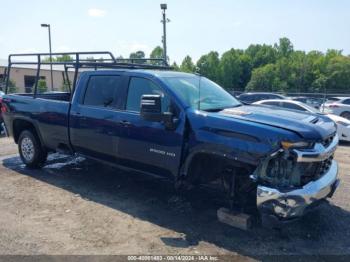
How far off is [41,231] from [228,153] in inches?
96.2

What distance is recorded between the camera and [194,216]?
546 centimetres

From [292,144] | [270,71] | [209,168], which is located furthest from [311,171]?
[270,71]

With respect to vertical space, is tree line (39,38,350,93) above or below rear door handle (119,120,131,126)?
above

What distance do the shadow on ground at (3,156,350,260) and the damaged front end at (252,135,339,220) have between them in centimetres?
46

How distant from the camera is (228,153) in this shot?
186 inches

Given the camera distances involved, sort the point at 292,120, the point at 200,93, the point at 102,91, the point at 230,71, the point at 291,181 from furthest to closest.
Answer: the point at 230,71 < the point at 102,91 < the point at 200,93 < the point at 292,120 < the point at 291,181

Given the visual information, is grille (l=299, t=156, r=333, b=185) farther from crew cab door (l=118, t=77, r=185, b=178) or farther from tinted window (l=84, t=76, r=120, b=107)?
tinted window (l=84, t=76, r=120, b=107)

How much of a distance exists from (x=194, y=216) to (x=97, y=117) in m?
2.08

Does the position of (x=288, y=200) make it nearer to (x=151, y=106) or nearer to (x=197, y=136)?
(x=197, y=136)

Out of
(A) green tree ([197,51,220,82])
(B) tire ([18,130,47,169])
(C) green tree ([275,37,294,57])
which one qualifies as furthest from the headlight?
(C) green tree ([275,37,294,57])

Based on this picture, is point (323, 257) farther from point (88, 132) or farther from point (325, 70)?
point (325, 70)

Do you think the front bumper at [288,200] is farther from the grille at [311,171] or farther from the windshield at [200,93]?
the windshield at [200,93]

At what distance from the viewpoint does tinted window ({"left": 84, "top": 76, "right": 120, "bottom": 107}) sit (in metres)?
6.16

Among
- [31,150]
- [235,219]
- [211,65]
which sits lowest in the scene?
[235,219]
